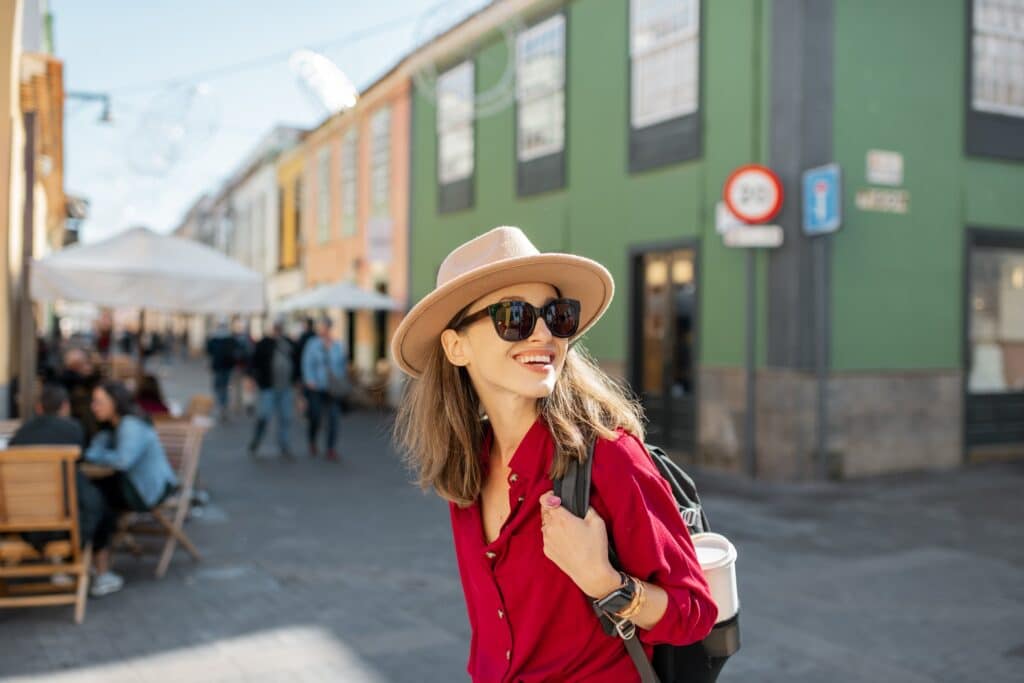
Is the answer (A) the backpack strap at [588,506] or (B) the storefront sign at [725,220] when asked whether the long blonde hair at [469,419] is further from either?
(B) the storefront sign at [725,220]

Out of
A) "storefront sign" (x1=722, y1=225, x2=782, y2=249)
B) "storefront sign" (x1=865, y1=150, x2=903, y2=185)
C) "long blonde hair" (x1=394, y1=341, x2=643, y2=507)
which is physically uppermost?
"storefront sign" (x1=865, y1=150, x2=903, y2=185)

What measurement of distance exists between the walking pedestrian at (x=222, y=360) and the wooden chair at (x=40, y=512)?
11717 millimetres

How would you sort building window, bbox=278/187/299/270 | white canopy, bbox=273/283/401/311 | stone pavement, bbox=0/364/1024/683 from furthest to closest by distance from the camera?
building window, bbox=278/187/299/270
white canopy, bbox=273/283/401/311
stone pavement, bbox=0/364/1024/683

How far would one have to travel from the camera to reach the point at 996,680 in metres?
4.25

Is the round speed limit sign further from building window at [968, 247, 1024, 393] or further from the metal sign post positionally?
building window at [968, 247, 1024, 393]

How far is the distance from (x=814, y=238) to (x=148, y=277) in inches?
266

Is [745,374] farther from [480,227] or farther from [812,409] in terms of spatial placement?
[480,227]

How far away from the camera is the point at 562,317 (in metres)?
1.88

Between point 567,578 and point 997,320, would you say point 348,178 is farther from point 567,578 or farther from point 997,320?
point 567,578

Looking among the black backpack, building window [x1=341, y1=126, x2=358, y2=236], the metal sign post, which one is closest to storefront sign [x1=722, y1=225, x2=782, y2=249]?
the metal sign post

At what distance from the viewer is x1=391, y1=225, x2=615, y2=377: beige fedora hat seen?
5.97ft

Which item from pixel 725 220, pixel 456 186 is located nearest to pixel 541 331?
pixel 725 220

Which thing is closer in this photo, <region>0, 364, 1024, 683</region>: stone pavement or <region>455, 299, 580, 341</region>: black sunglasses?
<region>455, 299, 580, 341</region>: black sunglasses

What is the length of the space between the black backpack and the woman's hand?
0.04m
